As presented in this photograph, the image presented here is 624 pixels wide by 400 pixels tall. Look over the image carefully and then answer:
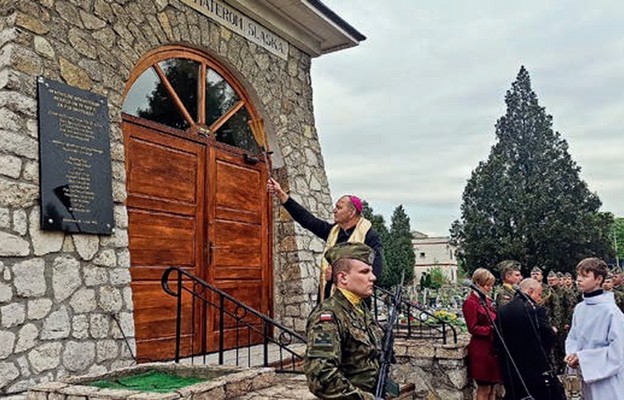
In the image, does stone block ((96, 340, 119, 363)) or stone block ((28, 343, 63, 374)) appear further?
stone block ((96, 340, 119, 363))

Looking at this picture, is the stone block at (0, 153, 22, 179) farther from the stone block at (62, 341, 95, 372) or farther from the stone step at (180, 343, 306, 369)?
the stone step at (180, 343, 306, 369)

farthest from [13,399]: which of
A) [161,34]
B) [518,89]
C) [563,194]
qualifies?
[518,89]

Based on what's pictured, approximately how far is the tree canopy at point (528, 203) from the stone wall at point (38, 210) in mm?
27336

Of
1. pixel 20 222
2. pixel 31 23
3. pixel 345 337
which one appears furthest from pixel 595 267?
pixel 31 23

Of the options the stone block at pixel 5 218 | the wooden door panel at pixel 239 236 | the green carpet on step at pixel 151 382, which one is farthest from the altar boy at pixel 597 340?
the stone block at pixel 5 218

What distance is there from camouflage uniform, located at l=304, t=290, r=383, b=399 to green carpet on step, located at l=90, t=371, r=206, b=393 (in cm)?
170

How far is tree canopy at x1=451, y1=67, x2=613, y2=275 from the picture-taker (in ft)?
96.7

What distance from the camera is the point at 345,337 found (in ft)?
8.68

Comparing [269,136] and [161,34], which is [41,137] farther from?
[269,136]

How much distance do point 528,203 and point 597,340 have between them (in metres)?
28.1

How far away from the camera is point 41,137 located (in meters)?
4.57

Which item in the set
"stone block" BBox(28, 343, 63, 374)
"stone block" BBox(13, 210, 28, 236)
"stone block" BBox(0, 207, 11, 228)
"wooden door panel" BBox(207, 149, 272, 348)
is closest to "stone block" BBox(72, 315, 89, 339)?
"stone block" BBox(28, 343, 63, 374)

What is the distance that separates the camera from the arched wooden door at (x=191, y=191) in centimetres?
568

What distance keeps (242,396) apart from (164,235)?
7.40 ft
